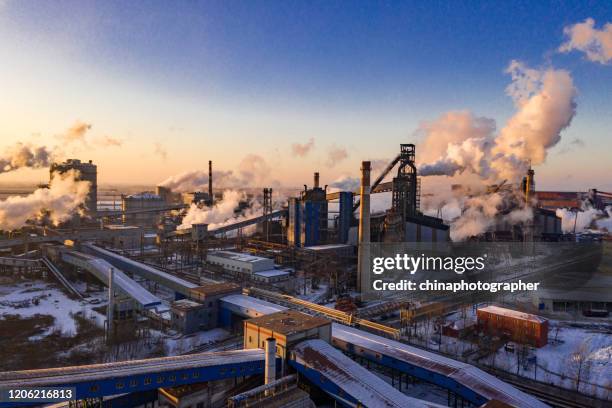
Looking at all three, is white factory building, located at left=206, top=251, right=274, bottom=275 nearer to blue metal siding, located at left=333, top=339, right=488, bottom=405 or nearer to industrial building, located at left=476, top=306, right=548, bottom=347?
blue metal siding, located at left=333, top=339, right=488, bottom=405

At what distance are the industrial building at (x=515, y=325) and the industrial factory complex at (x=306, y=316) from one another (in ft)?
0.24

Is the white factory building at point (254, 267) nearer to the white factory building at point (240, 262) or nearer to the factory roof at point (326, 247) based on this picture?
the white factory building at point (240, 262)

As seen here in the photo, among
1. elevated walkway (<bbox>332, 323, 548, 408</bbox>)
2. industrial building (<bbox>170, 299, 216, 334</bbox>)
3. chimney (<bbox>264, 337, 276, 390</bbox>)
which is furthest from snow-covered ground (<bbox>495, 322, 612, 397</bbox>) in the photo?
industrial building (<bbox>170, 299, 216, 334</bbox>)

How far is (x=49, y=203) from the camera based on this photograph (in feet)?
135

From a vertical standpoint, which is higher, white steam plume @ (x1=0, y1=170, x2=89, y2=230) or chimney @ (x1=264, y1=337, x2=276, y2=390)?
white steam plume @ (x1=0, y1=170, x2=89, y2=230)

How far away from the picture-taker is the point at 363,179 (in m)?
30.0

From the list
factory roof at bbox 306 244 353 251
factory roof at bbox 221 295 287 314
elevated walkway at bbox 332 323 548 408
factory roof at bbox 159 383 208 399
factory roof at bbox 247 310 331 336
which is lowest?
factory roof at bbox 159 383 208 399

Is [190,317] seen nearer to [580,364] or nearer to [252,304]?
[252,304]

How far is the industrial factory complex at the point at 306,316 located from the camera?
1354 centimetres

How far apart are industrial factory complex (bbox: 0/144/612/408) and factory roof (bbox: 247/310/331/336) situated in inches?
3.2

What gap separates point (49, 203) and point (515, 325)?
134 feet

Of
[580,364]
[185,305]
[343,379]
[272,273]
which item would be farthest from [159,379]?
[272,273]

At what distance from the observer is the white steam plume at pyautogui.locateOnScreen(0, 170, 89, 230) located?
36656mm

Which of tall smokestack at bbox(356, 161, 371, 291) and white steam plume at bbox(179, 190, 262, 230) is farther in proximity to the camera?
white steam plume at bbox(179, 190, 262, 230)
